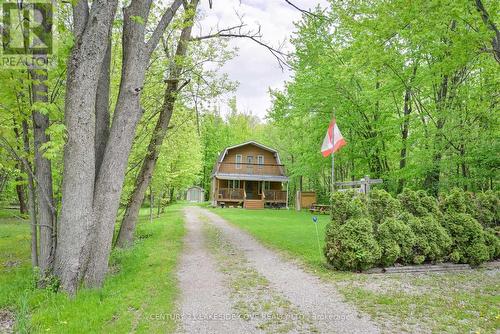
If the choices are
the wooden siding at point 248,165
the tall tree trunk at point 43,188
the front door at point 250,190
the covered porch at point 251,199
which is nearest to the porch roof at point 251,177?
the wooden siding at point 248,165

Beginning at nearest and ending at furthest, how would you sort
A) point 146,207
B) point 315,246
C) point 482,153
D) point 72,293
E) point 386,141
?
point 72,293, point 315,246, point 482,153, point 386,141, point 146,207

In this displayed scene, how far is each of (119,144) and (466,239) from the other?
7.69m

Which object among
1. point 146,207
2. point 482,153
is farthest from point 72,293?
point 146,207

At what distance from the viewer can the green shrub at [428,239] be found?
23.8 ft

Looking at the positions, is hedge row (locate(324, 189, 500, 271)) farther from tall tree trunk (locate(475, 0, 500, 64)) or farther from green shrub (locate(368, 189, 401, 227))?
tall tree trunk (locate(475, 0, 500, 64))

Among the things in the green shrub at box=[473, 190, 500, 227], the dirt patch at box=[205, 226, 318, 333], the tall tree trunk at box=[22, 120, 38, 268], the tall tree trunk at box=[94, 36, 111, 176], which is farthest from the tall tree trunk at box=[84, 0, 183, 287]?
the green shrub at box=[473, 190, 500, 227]

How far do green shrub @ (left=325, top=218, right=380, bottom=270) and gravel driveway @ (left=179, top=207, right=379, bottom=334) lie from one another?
30.3 inches

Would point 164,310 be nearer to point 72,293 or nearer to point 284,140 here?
point 72,293

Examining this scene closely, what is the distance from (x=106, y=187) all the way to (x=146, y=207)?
98.4 feet

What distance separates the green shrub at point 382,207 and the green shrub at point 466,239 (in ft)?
4.49

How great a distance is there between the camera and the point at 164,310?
4.62m

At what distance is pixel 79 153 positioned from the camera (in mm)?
5082

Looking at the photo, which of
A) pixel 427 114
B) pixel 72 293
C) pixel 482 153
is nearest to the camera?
pixel 72 293

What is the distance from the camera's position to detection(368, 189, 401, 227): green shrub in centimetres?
762
